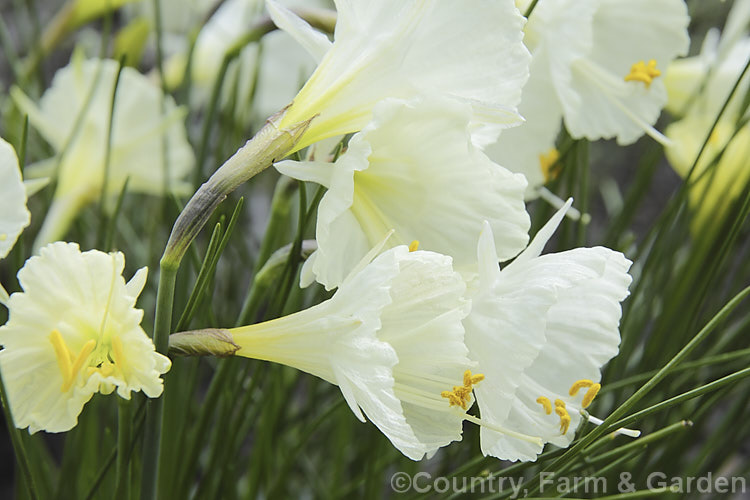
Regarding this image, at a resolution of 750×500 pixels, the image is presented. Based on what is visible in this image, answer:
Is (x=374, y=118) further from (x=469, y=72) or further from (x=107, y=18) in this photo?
(x=107, y=18)

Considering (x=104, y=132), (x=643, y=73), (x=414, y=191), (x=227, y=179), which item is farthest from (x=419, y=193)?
(x=104, y=132)

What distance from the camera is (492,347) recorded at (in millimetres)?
353

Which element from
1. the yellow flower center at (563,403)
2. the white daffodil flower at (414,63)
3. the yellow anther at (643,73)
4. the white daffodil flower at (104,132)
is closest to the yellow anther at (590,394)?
the yellow flower center at (563,403)

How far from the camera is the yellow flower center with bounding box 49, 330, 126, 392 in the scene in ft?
1.00

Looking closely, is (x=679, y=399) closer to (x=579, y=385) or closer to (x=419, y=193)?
(x=579, y=385)

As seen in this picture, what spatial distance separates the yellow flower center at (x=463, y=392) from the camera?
349 mm

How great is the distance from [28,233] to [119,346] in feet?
2.48

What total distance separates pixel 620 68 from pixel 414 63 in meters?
0.27

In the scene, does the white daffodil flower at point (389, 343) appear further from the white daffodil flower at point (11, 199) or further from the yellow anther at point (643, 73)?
the yellow anther at point (643, 73)

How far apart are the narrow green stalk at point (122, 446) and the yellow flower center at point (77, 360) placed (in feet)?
0.18

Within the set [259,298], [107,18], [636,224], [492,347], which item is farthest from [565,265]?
[636,224]

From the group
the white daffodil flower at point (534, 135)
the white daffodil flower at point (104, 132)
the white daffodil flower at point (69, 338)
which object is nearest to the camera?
the white daffodil flower at point (69, 338)

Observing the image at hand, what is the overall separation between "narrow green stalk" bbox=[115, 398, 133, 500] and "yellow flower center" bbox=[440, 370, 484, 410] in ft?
0.52

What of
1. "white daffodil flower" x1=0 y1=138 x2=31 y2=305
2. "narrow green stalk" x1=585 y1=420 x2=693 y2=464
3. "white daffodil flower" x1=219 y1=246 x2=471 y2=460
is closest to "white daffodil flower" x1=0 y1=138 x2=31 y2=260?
"white daffodil flower" x1=0 y1=138 x2=31 y2=305
